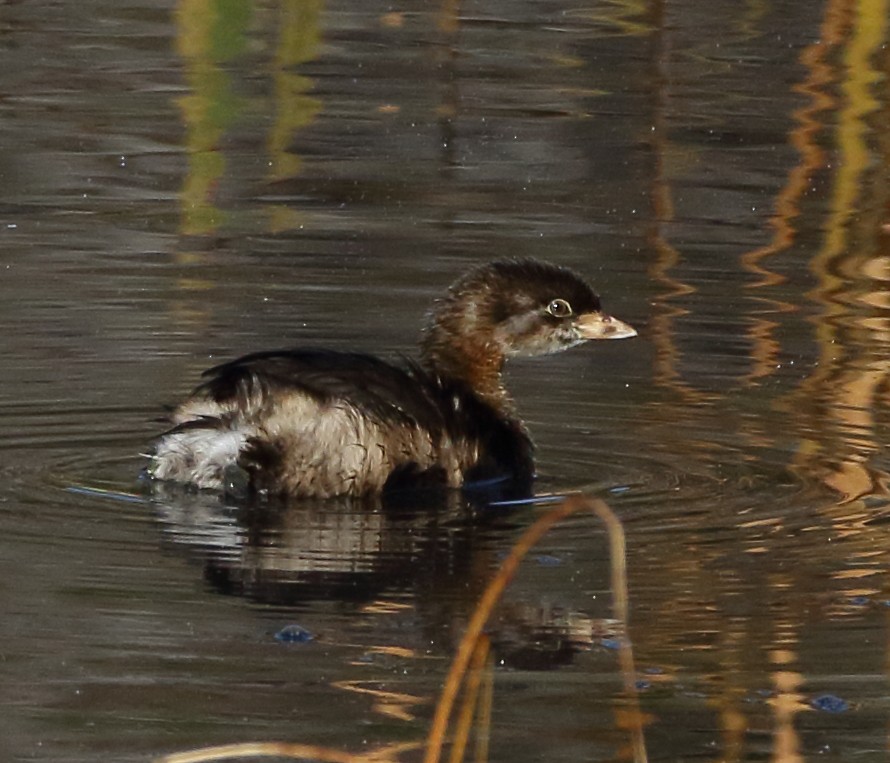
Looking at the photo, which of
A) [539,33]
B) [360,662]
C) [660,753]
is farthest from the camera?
[539,33]

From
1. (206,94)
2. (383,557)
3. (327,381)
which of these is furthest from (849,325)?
(206,94)

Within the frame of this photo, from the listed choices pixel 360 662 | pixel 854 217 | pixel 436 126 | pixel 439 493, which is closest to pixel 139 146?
pixel 436 126

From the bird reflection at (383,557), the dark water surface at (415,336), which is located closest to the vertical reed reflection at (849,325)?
the dark water surface at (415,336)

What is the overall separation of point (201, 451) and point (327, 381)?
1.30ft

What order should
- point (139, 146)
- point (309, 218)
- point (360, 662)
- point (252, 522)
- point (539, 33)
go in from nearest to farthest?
1. point (360, 662)
2. point (252, 522)
3. point (309, 218)
4. point (139, 146)
5. point (539, 33)

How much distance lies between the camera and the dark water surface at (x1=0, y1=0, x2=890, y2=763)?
16.7 ft

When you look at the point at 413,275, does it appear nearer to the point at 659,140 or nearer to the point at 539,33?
the point at 659,140

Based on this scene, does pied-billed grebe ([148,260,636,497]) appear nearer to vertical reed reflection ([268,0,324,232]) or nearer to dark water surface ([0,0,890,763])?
dark water surface ([0,0,890,763])

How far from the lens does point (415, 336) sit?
8.81 meters

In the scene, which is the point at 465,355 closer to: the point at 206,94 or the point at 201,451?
the point at 201,451

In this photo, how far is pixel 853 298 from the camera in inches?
376

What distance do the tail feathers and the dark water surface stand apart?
0.36ft

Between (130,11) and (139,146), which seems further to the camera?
(130,11)

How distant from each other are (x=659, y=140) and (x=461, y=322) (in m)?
4.80
